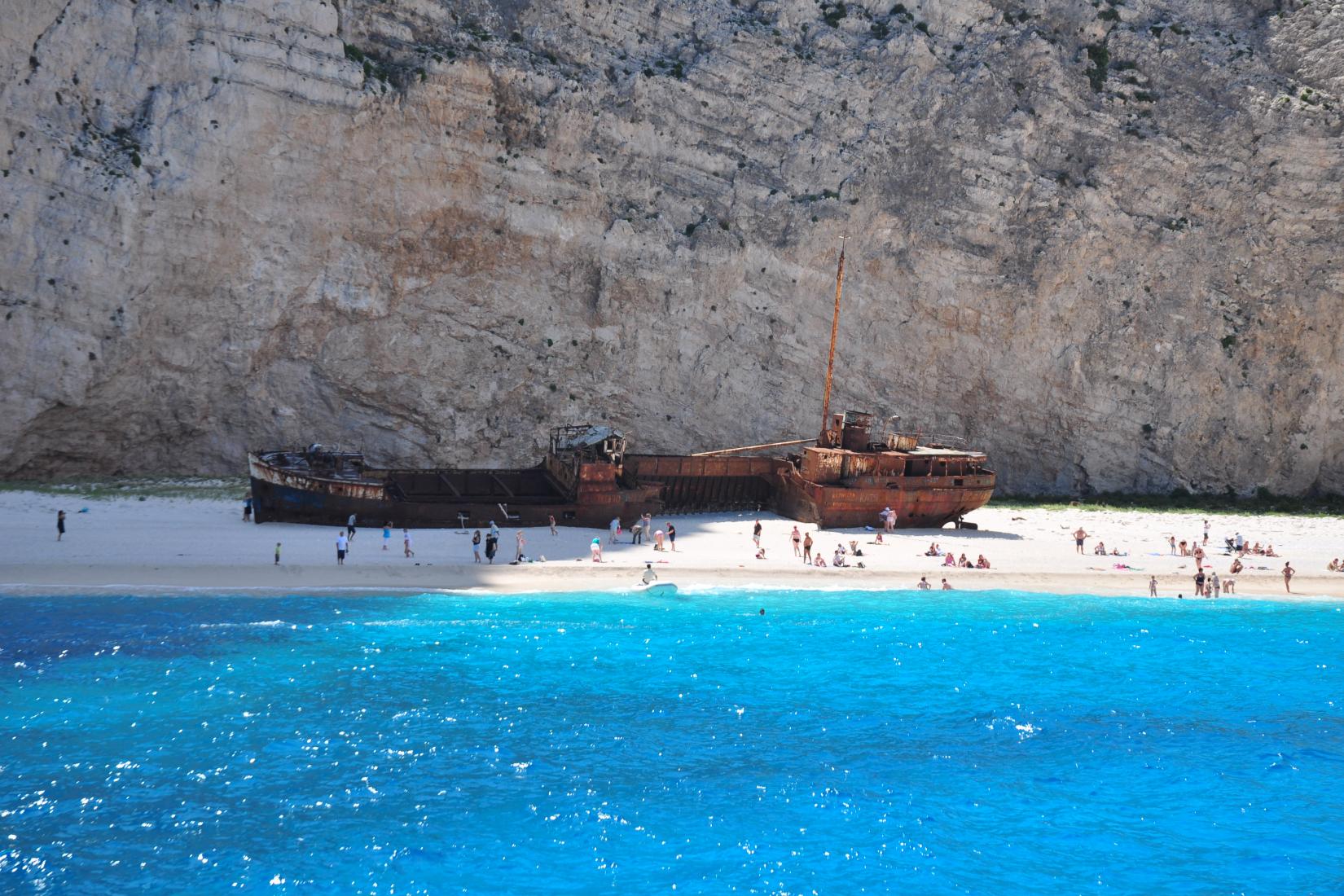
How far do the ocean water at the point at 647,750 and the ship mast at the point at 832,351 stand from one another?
14557mm

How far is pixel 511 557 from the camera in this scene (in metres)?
26.6

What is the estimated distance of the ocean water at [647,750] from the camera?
12406 millimetres

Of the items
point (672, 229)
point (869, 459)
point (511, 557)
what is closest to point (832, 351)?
point (869, 459)

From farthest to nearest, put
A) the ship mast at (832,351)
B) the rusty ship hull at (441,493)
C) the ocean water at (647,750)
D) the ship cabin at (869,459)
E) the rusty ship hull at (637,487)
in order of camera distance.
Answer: the ship mast at (832,351)
the ship cabin at (869,459)
the rusty ship hull at (637,487)
the rusty ship hull at (441,493)
the ocean water at (647,750)

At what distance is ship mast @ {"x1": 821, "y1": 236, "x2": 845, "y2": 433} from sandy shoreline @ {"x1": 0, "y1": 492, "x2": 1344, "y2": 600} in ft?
19.5

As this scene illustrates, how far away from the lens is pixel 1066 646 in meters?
21.8

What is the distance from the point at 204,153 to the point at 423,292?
8477 millimetres

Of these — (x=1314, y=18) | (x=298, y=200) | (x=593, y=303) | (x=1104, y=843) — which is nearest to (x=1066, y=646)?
(x=1104, y=843)

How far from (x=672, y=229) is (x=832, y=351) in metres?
8.50

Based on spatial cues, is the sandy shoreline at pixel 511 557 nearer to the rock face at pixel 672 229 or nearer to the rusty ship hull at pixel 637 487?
the rusty ship hull at pixel 637 487

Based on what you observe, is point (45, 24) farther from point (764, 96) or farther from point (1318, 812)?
point (1318, 812)

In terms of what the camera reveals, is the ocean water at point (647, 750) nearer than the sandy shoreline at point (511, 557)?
Yes

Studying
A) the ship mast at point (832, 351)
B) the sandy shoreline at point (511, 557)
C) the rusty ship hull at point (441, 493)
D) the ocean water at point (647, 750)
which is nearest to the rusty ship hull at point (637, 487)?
the rusty ship hull at point (441, 493)

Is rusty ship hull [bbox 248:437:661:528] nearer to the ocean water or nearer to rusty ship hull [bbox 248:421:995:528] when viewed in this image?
rusty ship hull [bbox 248:421:995:528]
